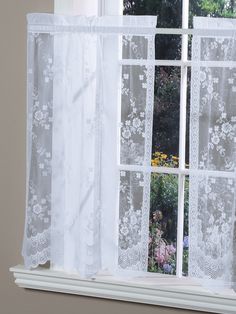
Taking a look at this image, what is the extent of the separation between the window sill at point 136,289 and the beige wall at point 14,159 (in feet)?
0.21

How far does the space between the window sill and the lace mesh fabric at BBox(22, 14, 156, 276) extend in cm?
5

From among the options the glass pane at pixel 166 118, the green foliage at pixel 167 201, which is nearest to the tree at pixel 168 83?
the glass pane at pixel 166 118

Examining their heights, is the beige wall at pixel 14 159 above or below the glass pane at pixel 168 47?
below

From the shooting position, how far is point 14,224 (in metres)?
2.58

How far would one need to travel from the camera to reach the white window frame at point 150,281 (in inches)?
90.0

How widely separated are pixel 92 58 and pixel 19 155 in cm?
51

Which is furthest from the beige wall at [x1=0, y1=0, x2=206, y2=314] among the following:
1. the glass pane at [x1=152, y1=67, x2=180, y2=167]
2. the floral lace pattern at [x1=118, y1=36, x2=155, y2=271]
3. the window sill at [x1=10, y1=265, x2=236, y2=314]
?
the glass pane at [x1=152, y1=67, x2=180, y2=167]

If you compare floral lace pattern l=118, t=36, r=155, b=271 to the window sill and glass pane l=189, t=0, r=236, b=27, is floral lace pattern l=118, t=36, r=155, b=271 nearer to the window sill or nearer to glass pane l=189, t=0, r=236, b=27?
the window sill

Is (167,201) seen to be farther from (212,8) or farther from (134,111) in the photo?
(212,8)

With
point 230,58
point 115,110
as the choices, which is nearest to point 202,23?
point 230,58

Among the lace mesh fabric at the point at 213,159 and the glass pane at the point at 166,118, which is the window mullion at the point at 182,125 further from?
the lace mesh fabric at the point at 213,159

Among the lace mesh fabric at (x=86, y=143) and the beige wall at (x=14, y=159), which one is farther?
the beige wall at (x=14, y=159)

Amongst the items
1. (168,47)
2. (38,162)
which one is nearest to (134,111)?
(168,47)

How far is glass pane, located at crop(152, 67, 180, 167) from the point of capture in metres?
2.44
